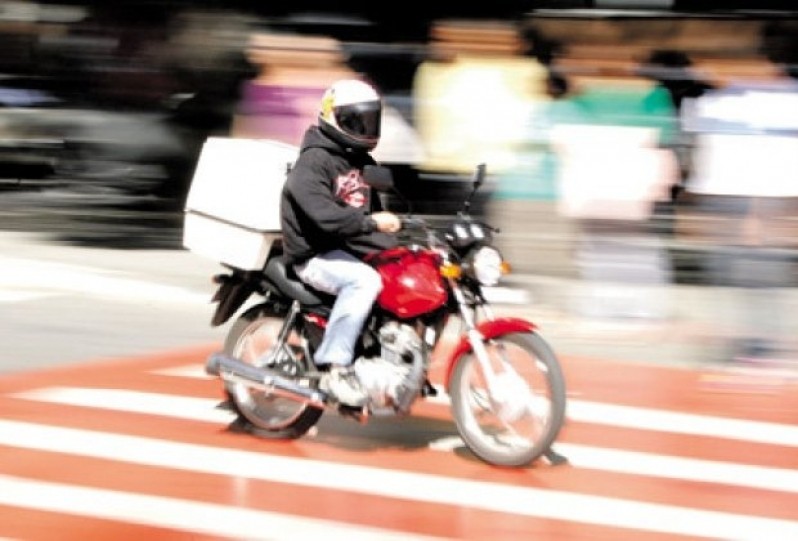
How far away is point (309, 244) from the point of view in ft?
25.6

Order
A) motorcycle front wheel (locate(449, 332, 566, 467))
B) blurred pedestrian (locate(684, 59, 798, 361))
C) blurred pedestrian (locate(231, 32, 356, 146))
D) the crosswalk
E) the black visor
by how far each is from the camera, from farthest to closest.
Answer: blurred pedestrian (locate(231, 32, 356, 146))
blurred pedestrian (locate(684, 59, 798, 361))
the black visor
motorcycle front wheel (locate(449, 332, 566, 467))
the crosswalk

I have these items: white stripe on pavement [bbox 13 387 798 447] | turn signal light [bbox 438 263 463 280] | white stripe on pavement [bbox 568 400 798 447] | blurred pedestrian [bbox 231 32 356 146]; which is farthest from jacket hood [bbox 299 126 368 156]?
blurred pedestrian [bbox 231 32 356 146]

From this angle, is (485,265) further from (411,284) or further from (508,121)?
(508,121)

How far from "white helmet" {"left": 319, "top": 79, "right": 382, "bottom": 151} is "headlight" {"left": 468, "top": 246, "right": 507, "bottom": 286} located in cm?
78

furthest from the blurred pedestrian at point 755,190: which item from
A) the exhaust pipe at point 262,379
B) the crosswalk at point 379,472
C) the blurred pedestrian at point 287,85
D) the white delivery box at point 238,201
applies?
the blurred pedestrian at point 287,85

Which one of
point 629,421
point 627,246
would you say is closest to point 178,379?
Result: point 629,421

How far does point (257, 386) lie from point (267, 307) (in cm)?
44

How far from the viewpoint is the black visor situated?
25.2ft

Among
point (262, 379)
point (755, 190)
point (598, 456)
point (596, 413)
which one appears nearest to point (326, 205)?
point (262, 379)

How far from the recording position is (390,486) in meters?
7.36

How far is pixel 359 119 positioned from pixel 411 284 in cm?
82

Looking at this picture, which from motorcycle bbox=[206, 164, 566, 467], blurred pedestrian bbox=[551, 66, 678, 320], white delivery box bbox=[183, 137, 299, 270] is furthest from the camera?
blurred pedestrian bbox=[551, 66, 678, 320]

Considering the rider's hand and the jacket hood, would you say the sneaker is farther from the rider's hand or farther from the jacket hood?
the jacket hood

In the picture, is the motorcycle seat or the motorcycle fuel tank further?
the motorcycle seat
